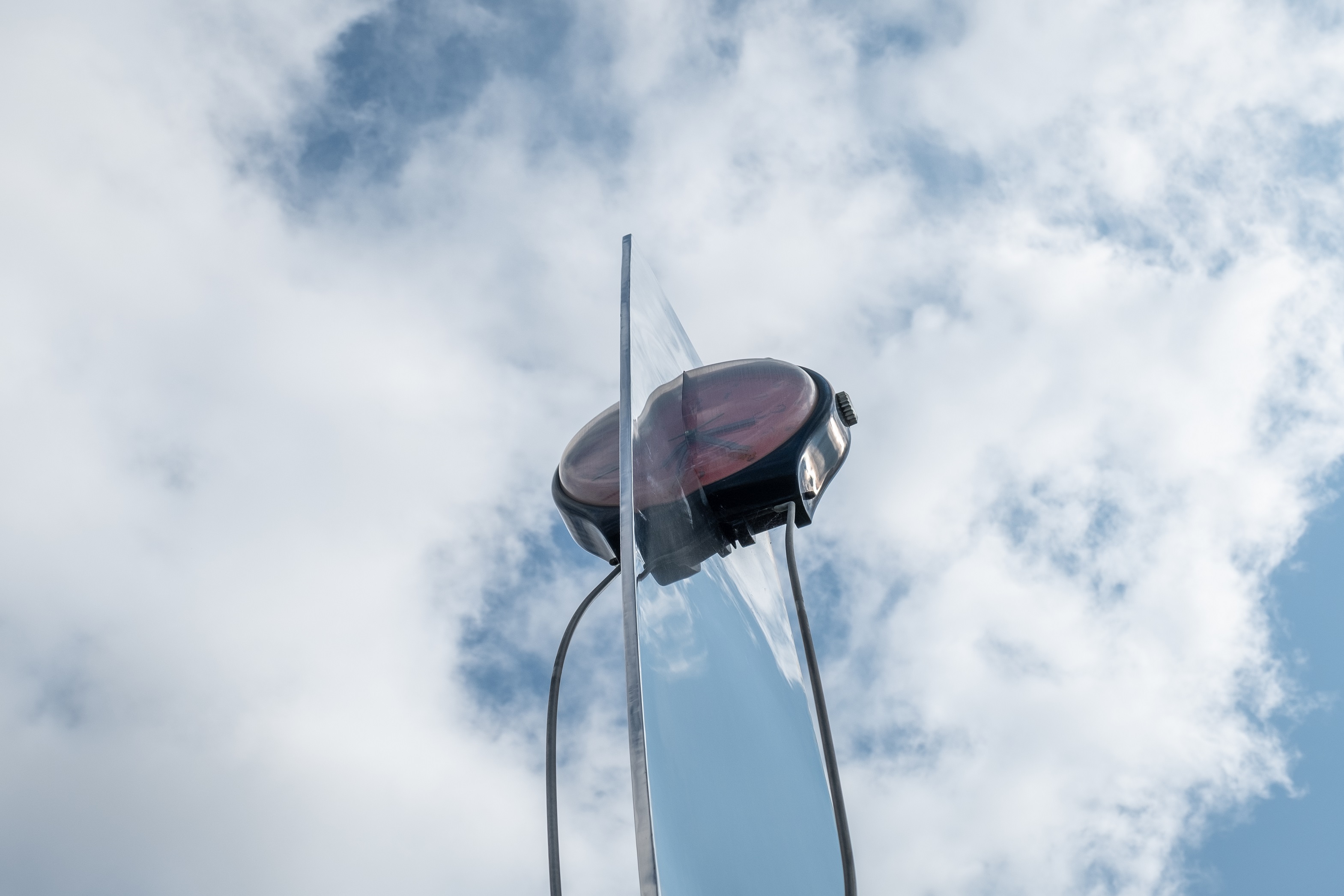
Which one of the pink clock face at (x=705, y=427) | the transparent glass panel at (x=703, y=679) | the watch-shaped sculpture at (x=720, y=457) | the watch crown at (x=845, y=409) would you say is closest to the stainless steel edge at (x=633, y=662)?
the transparent glass panel at (x=703, y=679)

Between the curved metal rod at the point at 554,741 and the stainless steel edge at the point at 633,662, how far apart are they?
0.50 m

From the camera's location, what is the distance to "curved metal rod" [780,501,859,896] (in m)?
3.16

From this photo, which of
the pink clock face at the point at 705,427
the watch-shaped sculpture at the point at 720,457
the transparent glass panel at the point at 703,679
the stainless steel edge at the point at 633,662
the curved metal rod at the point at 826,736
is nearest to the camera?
the stainless steel edge at the point at 633,662

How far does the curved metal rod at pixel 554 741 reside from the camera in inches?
136

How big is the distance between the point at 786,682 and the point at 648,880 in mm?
2124

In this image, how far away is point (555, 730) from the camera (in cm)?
385

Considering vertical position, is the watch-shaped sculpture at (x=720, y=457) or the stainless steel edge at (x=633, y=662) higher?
the watch-shaped sculpture at (x=720, y=457)

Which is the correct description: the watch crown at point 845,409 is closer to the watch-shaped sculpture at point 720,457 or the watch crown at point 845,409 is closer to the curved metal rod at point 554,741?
the watch-shaped sculpture at point 720,457

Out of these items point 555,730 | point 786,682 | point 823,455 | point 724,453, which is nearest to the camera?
point 555,730

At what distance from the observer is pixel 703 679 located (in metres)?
3.26

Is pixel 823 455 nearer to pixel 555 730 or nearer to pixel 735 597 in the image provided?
pixel 735 597

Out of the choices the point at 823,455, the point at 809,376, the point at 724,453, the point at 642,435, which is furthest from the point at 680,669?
the point at 809,376

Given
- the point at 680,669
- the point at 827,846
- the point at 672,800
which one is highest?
the point at 680,669

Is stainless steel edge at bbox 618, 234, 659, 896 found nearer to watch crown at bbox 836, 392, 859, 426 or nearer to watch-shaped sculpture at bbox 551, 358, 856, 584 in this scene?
watch-shaped sculpture at bbox 551, 358, 856, 584
